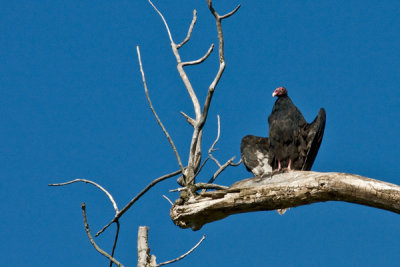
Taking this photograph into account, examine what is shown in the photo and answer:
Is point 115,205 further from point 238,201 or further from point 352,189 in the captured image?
point 352,189

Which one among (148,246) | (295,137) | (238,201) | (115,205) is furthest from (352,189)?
(295,137)

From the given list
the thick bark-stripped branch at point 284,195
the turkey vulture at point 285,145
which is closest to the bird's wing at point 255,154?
the turkey vulture at point 285,145

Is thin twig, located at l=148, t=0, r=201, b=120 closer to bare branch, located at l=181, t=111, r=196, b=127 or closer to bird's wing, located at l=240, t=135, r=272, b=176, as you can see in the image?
bare branch, located at l=181, t=111, r=196, b=127

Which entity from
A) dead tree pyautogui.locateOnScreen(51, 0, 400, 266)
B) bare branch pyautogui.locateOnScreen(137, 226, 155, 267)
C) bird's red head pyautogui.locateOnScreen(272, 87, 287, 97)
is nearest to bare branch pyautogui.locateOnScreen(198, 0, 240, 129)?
dead tree pyautogui.locateOnScreen(51, 0, 400, 266)

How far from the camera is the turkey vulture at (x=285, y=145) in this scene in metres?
5.98

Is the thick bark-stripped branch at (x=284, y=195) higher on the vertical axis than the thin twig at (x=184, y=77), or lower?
lower

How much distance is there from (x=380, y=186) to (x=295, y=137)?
92.2 inches

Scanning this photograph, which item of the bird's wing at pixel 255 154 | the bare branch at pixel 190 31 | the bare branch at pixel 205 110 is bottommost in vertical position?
the bare branch at pixel 205 110

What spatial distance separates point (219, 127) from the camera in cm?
550

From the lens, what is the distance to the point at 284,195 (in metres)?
4.09

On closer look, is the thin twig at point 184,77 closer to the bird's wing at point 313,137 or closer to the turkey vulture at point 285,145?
the turkey vulture at point 285,145

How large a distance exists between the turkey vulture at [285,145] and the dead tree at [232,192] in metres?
1.53

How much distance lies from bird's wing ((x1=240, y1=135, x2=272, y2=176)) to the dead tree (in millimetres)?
1447

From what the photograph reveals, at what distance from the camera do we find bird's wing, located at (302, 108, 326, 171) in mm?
5809
